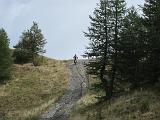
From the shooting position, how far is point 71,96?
173ft

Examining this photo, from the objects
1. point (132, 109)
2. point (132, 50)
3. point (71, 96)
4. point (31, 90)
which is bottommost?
point (71, 96)

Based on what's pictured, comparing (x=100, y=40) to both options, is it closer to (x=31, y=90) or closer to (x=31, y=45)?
(x=31, y=90)

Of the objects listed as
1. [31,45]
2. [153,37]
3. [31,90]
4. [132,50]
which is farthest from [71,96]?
[31,45]

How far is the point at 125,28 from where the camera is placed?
38.5 metres

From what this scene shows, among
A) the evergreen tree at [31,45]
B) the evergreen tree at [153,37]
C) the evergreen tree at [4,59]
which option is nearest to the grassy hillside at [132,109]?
the evergreen tree at [153,37]

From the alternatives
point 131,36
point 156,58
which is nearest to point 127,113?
point 156,58

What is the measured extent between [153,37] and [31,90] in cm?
3293

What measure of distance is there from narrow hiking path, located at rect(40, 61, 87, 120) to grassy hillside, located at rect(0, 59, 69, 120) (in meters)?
1.01

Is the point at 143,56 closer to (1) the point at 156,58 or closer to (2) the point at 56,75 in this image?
(1) the point at 156,58

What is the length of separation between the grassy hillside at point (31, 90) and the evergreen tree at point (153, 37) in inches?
457

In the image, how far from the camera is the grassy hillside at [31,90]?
47144mm

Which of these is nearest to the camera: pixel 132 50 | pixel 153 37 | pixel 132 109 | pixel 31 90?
pixel 132 109

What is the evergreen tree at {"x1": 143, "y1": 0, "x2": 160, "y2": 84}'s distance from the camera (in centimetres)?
3335

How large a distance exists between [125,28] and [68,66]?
48958 millimetres
